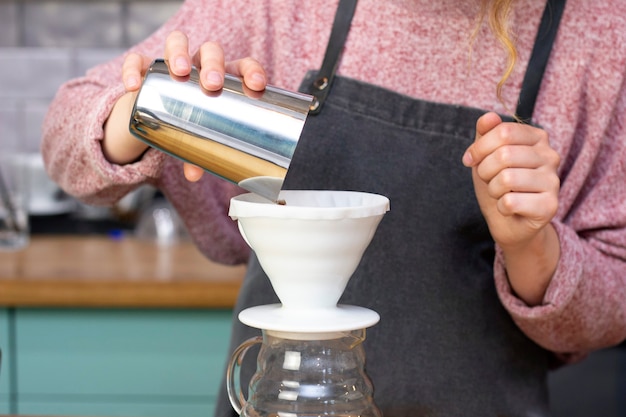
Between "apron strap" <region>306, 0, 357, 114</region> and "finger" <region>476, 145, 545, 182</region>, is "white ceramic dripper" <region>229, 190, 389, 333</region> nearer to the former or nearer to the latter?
"finger" <region>476, 145, 545, 182</region>

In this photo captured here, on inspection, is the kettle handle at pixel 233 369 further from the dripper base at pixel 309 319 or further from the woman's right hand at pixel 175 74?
the woman's right hand at pixel 175 74

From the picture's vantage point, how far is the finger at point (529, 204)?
90 centimetres

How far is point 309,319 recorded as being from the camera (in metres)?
0.80

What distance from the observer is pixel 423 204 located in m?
1.15

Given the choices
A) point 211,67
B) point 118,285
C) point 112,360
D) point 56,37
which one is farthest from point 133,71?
point 56,37

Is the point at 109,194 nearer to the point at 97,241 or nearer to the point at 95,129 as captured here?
the point at 95,129

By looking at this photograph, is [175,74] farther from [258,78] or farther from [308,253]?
[308,253]

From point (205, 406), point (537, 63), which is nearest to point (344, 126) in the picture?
point (537, 63)

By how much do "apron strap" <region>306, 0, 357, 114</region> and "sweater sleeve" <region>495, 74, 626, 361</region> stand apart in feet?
0.99

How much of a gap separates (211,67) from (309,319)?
0.25 meters

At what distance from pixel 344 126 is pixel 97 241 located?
4.47 feet

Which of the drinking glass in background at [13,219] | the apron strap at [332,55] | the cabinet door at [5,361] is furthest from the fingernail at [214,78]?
the drinking glass in background at [13,219]

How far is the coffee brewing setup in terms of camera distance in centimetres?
77

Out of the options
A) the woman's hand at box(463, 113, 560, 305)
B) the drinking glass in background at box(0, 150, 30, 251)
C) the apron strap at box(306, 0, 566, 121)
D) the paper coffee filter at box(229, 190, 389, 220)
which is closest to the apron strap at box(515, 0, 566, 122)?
the apron strap at box(306, 0, 566, 121)
